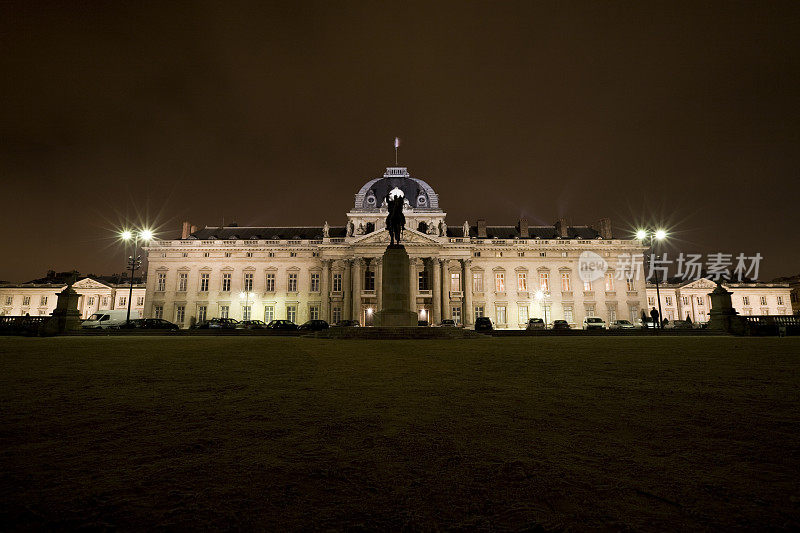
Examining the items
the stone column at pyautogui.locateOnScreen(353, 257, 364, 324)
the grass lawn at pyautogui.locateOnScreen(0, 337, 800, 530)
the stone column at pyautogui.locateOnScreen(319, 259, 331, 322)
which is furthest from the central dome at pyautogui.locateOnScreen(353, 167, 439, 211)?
the grass lawn at pyautogui.locateOnScreen(0, 337, 800, 530)

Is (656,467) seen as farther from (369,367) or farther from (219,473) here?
(369,367)

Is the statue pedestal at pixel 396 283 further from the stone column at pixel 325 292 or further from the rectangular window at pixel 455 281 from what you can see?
the stone column at pixel 325 292

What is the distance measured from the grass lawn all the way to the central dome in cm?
4818

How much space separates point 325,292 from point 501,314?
22.4 meters

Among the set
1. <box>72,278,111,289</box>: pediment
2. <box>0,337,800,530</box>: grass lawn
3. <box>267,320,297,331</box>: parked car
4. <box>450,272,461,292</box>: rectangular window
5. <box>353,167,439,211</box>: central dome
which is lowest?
<box>0,337,800,530</box>: grass lawn

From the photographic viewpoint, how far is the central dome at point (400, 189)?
52781mm

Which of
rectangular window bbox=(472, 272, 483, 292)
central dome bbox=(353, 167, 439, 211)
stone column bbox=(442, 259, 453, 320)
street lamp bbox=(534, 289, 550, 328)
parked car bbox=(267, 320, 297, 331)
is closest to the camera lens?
parked car bbox=(267, 320, 297, 331)

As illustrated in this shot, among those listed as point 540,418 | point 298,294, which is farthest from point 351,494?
point 298,294

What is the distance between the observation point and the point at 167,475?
2381 mm

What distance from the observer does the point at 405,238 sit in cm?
4781

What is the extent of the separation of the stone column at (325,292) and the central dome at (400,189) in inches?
344

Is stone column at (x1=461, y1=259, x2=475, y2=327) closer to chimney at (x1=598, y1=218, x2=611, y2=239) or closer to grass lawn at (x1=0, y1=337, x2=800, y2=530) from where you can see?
chimney at (x1=598, y1=218, x2=611, y2=239)

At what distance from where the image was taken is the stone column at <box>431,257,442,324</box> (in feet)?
155

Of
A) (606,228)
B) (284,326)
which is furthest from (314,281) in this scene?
(606,228)
